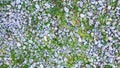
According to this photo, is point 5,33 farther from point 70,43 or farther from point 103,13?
point 103,13

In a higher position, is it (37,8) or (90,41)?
(37,8)

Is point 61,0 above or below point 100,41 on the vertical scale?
above

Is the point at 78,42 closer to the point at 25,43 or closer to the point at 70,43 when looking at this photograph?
the point at 70,43

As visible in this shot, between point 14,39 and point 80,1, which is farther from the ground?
point 80,1

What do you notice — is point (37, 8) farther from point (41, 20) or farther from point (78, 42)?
point (78, 42)

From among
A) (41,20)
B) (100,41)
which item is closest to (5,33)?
(41,20)

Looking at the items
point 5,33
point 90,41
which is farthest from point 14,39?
point 90,41

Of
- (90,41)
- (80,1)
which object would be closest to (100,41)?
(90,41)
